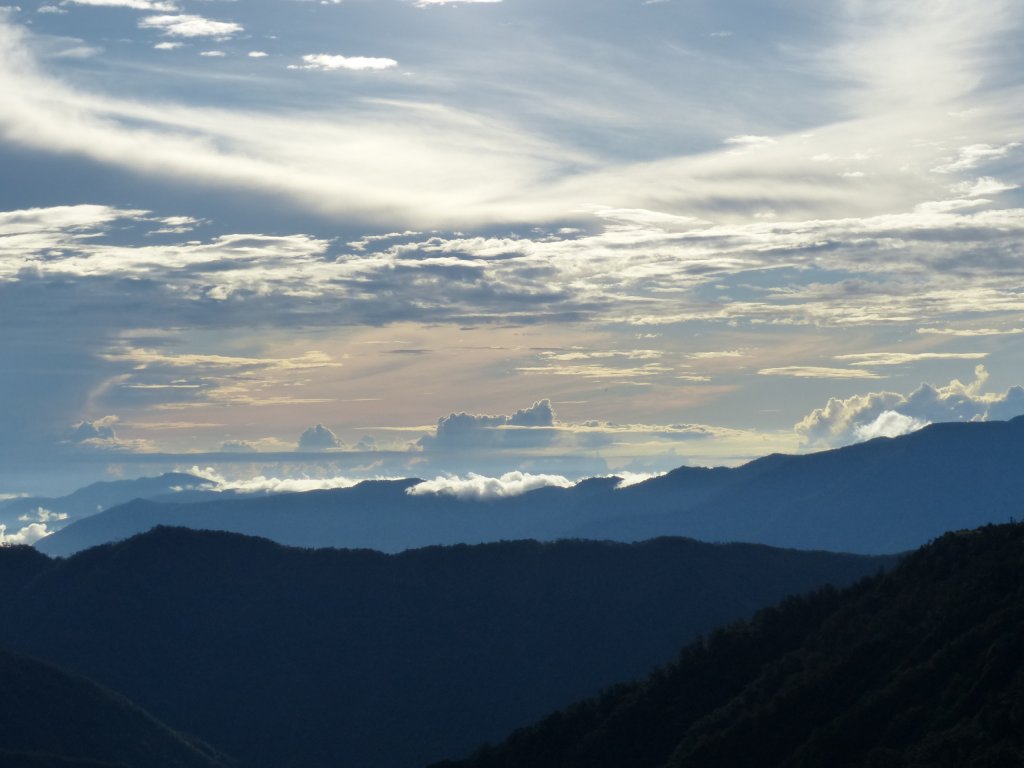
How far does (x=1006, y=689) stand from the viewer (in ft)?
326

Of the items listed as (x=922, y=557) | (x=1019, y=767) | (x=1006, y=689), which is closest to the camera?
(x=1019, y=767)

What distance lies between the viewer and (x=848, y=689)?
127m

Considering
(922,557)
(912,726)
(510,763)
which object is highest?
(922,557)

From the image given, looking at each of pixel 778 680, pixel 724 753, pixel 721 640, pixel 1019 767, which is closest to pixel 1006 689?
pixel 1019 767

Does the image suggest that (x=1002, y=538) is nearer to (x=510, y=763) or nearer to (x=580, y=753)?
(x=580, y=753)

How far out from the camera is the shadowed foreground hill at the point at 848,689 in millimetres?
102562

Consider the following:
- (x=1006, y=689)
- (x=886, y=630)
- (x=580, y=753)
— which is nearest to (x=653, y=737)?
(x=580, y=753)

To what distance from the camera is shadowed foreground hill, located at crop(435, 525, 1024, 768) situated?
103 metres

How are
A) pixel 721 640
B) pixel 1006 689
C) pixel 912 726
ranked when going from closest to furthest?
pixel 1006 689 < pixel 912 726 < pixel 721 640

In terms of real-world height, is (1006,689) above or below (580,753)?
above

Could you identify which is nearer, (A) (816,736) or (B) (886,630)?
(A) (816,736)

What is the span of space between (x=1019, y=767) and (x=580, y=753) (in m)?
76.8

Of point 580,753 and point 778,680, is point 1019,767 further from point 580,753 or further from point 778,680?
point 580,753

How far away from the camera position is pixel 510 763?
15775 centimetres
